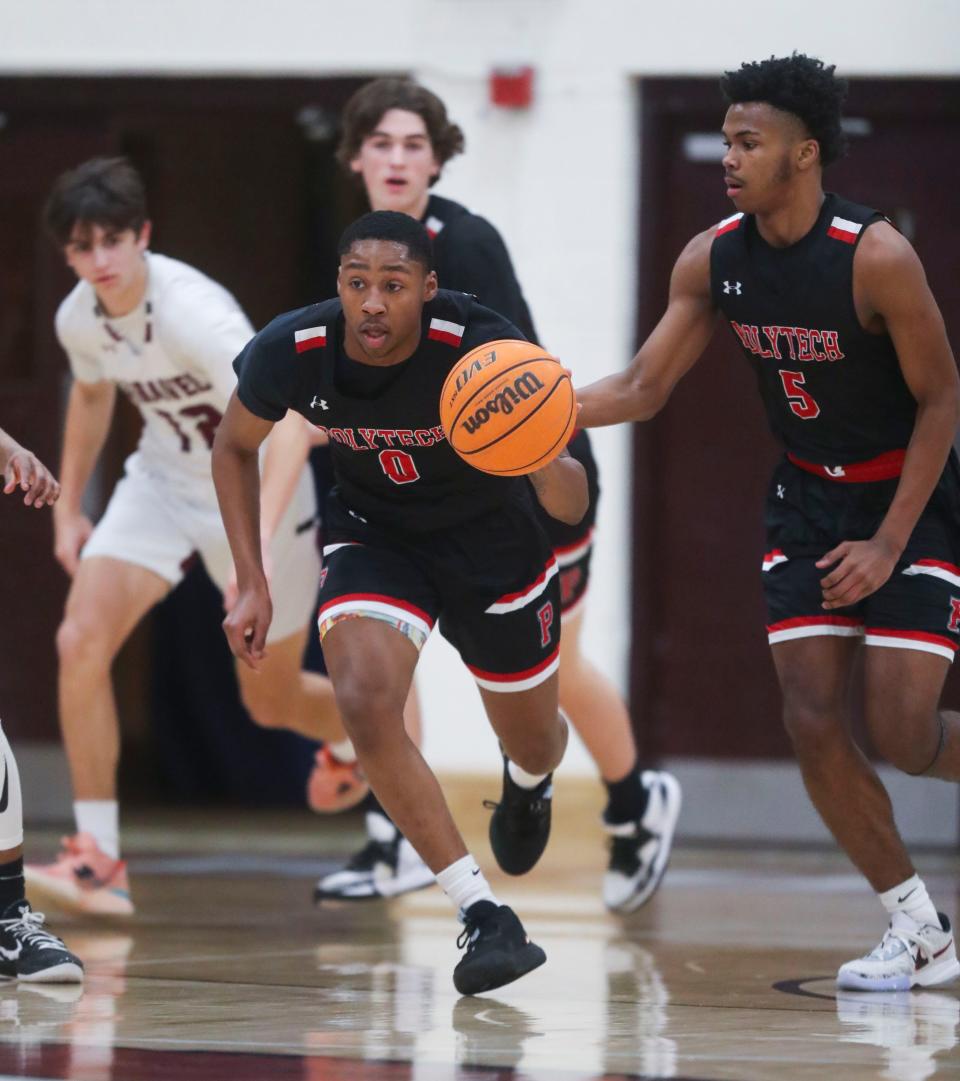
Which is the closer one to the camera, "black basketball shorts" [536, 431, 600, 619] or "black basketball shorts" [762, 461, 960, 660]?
"black basketball shorts" [762, 461, 960, 660]

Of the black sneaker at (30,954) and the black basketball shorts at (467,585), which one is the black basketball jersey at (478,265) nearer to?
the black basketball shorts at (467,585)

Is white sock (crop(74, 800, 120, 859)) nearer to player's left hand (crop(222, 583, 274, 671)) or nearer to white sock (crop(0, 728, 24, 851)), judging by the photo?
white sock (crop(0, 728, 24, 851))

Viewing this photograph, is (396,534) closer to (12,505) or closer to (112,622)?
(112,622)

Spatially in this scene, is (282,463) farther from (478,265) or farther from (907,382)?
(907,382)

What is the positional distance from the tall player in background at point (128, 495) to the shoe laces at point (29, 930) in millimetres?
1004

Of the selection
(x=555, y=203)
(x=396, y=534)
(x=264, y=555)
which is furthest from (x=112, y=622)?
(x=555, y=203)

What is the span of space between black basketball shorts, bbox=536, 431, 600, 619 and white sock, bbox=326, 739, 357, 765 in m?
1.18

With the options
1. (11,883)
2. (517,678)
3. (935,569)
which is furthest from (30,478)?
(935,569)

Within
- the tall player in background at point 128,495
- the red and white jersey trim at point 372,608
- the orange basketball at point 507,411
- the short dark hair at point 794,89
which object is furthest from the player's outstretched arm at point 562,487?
the tall player in background at point 128,495

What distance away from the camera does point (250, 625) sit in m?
4.68

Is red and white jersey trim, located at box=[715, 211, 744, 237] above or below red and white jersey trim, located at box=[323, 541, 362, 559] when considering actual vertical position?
above

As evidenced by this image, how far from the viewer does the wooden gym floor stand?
365 cm

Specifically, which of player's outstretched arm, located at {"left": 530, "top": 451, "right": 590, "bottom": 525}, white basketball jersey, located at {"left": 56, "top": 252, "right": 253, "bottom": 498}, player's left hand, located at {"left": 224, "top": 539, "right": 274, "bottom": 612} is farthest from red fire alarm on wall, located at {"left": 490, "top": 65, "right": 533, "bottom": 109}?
player's outstretched arm, located at {"left": 530, "top": 451, "right": 590, "bottom": 525}

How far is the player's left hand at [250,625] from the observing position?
4656 mm
